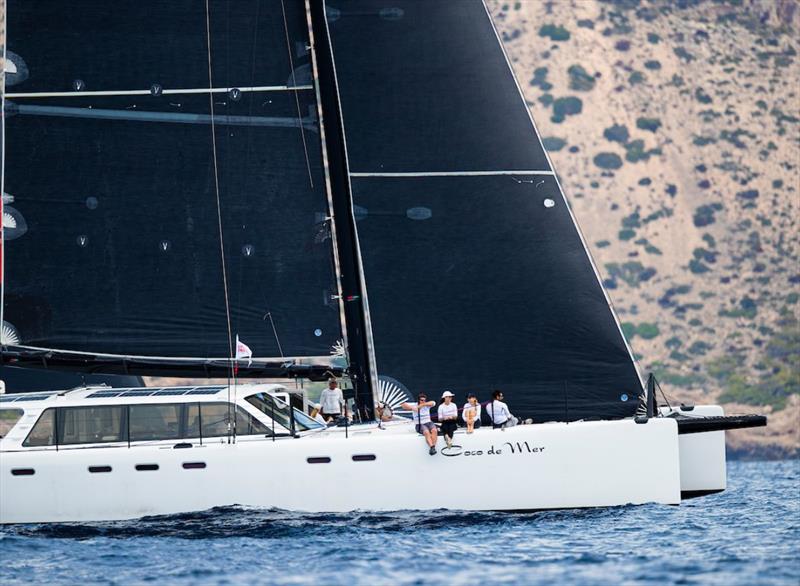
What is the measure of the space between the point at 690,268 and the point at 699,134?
10.8m

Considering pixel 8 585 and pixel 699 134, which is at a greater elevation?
pixel 699 134

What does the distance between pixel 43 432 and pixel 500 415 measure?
6.69 metres

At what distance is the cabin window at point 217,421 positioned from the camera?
20453mm

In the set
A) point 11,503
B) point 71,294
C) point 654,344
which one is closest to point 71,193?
point 71,294

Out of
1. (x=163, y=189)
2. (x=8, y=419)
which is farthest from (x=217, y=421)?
(x=163, y=189)

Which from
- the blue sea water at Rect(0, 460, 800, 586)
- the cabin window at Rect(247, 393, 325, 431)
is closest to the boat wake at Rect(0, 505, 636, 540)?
the blue sea water at Rect(0, 460, 800, 586)

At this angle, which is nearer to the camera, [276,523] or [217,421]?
[276,523]

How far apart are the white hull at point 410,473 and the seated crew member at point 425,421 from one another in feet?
0.58

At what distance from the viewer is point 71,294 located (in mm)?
21906

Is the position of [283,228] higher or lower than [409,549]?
higher

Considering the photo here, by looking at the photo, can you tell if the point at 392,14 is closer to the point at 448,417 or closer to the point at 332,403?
the point at 332,403

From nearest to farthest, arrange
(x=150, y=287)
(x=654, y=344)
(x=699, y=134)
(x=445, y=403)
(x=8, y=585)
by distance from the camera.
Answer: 1. (x=8, y=585)
2. (x=445, y=403)
3. (x=150, y=287)
4. (x=654, y=344)
5. (x=699, y=134)

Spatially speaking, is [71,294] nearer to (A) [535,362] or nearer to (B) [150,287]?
(B) [150,287]

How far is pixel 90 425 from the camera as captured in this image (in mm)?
20531
